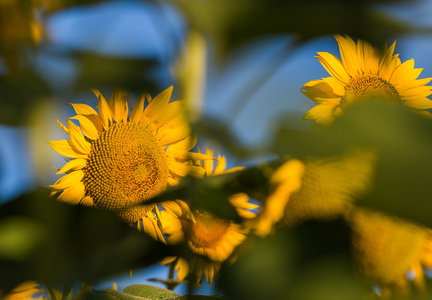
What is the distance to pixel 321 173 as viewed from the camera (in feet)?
0.50

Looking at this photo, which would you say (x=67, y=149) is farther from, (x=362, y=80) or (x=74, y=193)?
(x=362, y=80)

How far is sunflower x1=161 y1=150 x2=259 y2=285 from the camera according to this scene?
0.21m

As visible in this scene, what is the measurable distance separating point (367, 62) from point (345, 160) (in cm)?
13

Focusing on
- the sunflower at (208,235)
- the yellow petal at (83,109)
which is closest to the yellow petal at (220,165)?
the sunflower at (208,235)

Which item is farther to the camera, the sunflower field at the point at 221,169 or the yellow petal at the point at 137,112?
the yellow petal at the point at 137,112

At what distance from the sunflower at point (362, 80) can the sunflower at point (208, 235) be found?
6 cm

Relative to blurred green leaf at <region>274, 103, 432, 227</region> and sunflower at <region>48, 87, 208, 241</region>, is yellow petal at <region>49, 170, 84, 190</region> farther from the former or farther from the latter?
blurred green leaf at <region>274, 103, 432, 227</region>

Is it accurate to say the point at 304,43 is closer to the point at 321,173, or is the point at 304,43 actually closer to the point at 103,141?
the point at 321,173

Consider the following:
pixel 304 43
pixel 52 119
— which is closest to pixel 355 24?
pixel 304 43

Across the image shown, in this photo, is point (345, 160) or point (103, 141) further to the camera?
point (103, 141)

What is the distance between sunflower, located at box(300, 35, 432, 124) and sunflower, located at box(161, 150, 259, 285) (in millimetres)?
62

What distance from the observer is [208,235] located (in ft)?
0.84

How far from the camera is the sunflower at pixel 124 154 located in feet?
0.85

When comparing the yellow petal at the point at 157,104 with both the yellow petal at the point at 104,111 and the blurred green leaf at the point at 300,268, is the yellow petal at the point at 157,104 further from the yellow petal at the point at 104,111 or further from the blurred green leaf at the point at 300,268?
the blurred green leaf at the point at 300,268
